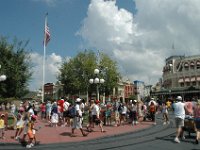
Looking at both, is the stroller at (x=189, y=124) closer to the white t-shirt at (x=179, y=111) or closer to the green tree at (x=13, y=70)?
the white t-shirt at (x=179, y=111)

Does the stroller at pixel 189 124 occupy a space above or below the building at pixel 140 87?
below

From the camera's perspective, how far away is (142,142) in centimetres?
1386

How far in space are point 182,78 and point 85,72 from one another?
35.1 metres

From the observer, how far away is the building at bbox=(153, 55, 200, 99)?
7812cm

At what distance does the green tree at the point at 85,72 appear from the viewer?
61844mm

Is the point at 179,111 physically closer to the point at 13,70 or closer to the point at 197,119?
the point at 197,119

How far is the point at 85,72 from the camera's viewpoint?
6206cm

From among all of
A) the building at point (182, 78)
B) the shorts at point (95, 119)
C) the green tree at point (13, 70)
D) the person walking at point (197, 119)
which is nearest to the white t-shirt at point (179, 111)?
the person walking at point (197, 119)

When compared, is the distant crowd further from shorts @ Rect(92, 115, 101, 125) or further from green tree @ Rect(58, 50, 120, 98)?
green tree @ Rect(58, 50, 120, 98)

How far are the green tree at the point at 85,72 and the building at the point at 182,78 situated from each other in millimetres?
22235

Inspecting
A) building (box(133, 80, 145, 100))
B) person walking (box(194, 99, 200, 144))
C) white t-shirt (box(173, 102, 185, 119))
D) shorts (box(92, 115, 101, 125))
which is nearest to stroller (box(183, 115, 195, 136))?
white t-shirt (box(173, 102, 185, 119))

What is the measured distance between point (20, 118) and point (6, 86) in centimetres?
1748

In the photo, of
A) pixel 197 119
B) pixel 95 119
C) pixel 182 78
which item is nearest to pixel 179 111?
pixel 197 119

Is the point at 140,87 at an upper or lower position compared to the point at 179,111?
upper
